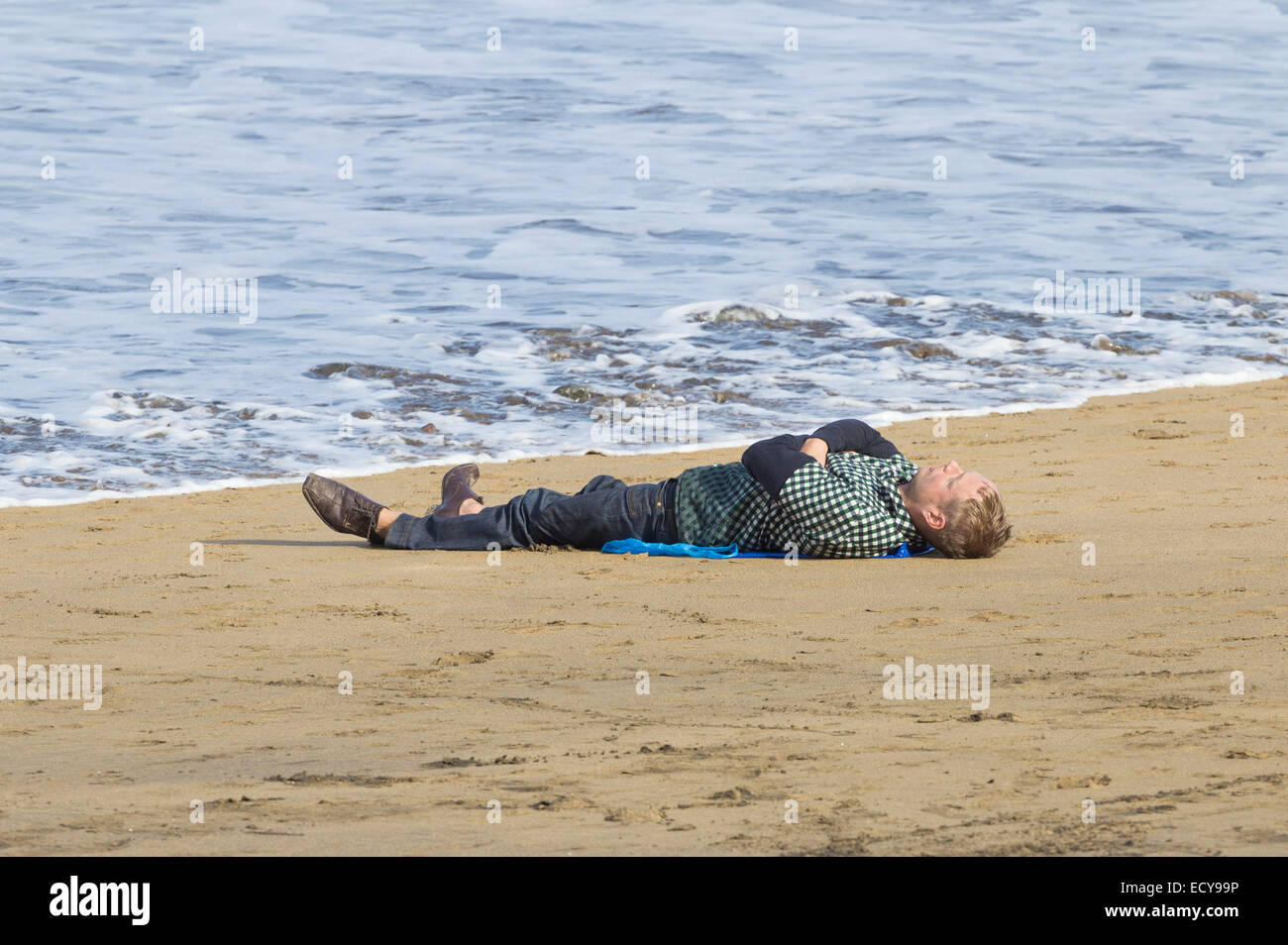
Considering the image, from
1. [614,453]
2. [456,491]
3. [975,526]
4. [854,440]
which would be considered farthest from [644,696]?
[614,453]

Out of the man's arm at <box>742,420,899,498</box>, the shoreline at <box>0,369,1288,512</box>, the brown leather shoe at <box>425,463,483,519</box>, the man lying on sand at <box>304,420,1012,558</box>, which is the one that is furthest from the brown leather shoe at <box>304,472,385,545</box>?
the shoreline at <box>0,369,1288,512</box>

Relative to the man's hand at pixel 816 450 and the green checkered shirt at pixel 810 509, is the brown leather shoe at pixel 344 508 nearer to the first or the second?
the green checkered shirt at pixel 810 509

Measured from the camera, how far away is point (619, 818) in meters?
2.84

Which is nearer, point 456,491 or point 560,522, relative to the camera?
point 560,522

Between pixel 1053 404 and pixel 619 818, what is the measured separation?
22.6 ft

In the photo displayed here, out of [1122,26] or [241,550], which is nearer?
[241,550]

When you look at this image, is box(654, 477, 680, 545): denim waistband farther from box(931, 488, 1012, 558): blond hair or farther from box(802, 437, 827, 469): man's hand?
box(931, 488, 1012, 558): blond hair

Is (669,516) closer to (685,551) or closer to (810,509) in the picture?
(685,551)

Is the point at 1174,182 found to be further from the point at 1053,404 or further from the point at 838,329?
the point at 1053,404

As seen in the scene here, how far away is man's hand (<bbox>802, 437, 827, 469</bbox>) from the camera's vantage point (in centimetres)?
547

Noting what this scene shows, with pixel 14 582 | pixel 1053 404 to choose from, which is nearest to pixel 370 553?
pixel 14 582

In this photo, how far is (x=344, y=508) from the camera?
19.3 feet

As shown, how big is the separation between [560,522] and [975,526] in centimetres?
158
